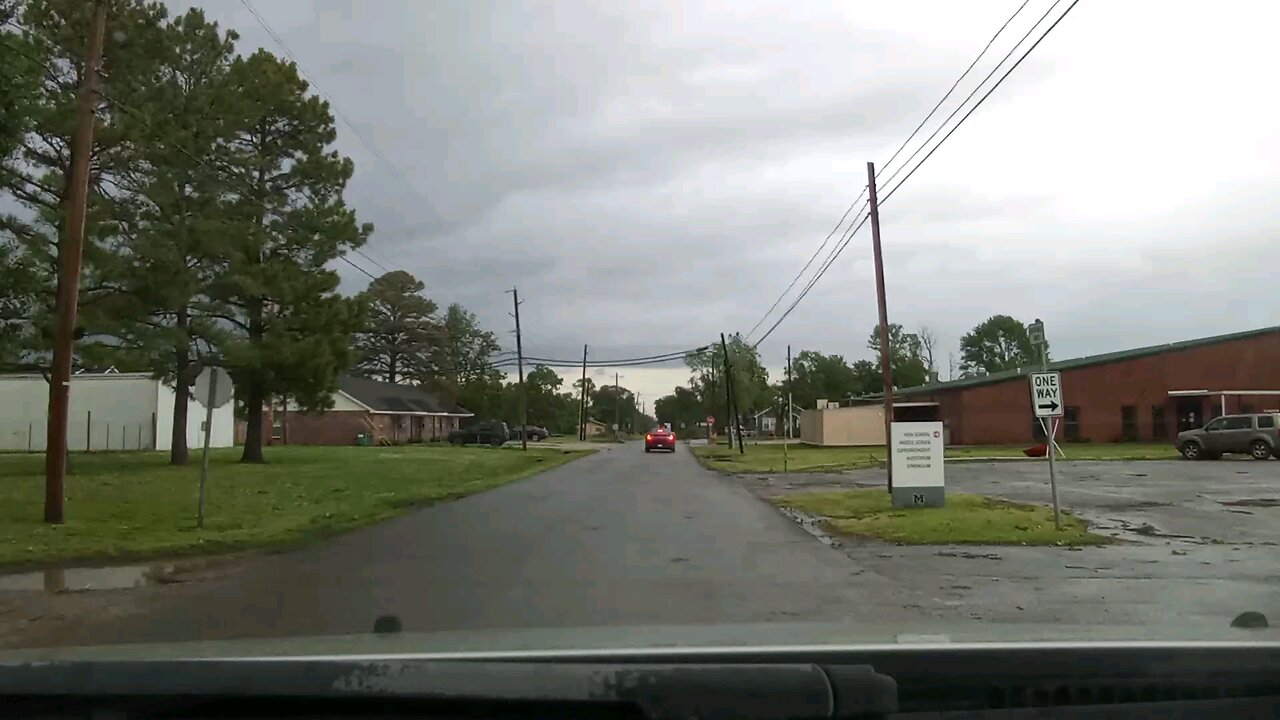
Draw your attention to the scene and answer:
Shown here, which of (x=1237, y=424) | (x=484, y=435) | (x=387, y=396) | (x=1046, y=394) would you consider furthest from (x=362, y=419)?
(x=1046, y=394)

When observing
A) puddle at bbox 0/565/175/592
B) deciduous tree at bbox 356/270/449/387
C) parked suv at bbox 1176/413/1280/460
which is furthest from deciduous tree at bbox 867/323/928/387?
puddle at bbox 0/565/175/592

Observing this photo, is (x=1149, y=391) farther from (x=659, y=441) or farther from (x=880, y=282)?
(x=880, y=282)

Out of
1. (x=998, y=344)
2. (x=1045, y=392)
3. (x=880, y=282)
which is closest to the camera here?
(x=1045, y=392)

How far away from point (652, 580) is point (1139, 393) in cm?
4993

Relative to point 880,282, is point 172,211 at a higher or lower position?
higher

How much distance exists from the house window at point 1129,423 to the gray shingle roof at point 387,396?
152 ft

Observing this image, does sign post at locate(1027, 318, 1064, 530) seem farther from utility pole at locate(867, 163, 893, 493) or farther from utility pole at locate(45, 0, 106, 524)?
utility pole at locate(45, 0, 106, 524)

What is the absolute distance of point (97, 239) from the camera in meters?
25.4

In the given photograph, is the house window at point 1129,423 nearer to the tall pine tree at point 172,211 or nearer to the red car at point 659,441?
the red car at point 659,441

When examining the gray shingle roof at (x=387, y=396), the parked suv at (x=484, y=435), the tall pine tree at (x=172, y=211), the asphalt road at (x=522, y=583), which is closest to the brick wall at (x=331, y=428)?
the gray shingle roof at (x=387, y=396)

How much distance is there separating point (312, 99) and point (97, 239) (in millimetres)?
14700

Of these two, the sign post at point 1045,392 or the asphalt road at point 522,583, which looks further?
the sign post at point 1045,392

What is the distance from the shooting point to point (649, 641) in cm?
427

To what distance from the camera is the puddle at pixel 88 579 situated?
1184 cm
